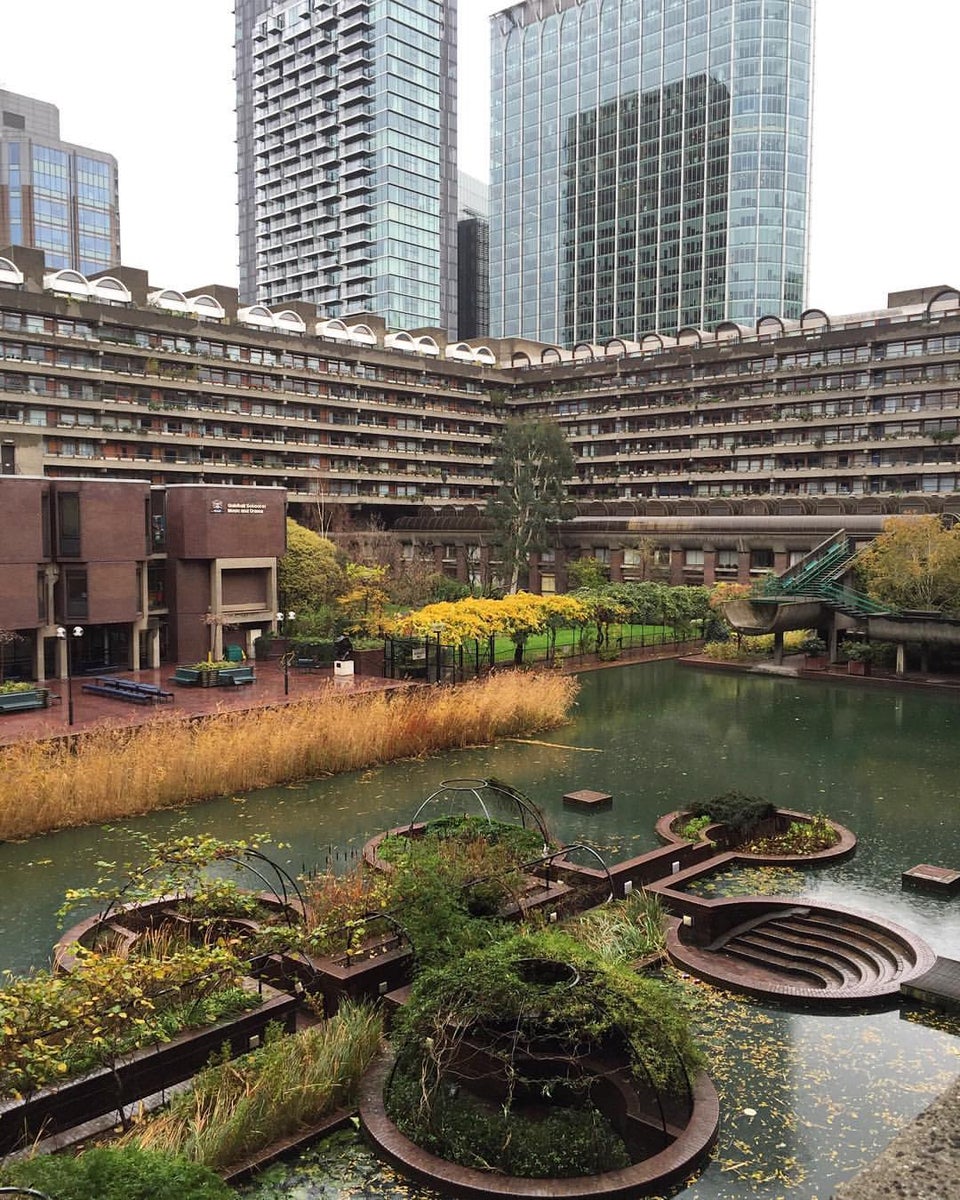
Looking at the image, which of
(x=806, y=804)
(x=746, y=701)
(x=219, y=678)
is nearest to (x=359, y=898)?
(x=806, y=804)

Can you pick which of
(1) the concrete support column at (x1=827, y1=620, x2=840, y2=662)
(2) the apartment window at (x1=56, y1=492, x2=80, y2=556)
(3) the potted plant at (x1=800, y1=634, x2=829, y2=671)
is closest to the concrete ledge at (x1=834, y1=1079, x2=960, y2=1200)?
(2) the apartment window at (x1=56, y1=492, x2=80, y2=556)

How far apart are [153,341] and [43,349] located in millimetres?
8590

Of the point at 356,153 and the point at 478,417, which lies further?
the point at 356,153

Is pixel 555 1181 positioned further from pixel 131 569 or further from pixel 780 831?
pixel 131 569

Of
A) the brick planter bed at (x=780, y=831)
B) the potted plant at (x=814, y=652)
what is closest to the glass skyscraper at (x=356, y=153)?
the potted plant at (x=814, y=652)

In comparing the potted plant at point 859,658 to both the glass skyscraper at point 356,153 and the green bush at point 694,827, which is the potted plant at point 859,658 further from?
the glass skyscraper at point 356,153

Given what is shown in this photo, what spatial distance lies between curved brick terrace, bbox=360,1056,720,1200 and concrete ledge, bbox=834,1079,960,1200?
15.8 ft

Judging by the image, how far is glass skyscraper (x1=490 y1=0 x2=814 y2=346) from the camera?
470 feet

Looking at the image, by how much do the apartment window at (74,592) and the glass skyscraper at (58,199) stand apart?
5048 inches

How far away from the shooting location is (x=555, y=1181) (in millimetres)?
9695

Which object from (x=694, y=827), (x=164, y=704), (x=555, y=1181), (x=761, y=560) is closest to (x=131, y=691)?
(x=164, y=704)

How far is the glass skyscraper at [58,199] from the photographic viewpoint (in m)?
152

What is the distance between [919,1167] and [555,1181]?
5.49 meters

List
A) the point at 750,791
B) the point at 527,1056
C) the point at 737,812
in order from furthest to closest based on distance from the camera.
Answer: the point at 750,791, the point at 737,812, the point at 527,1056
